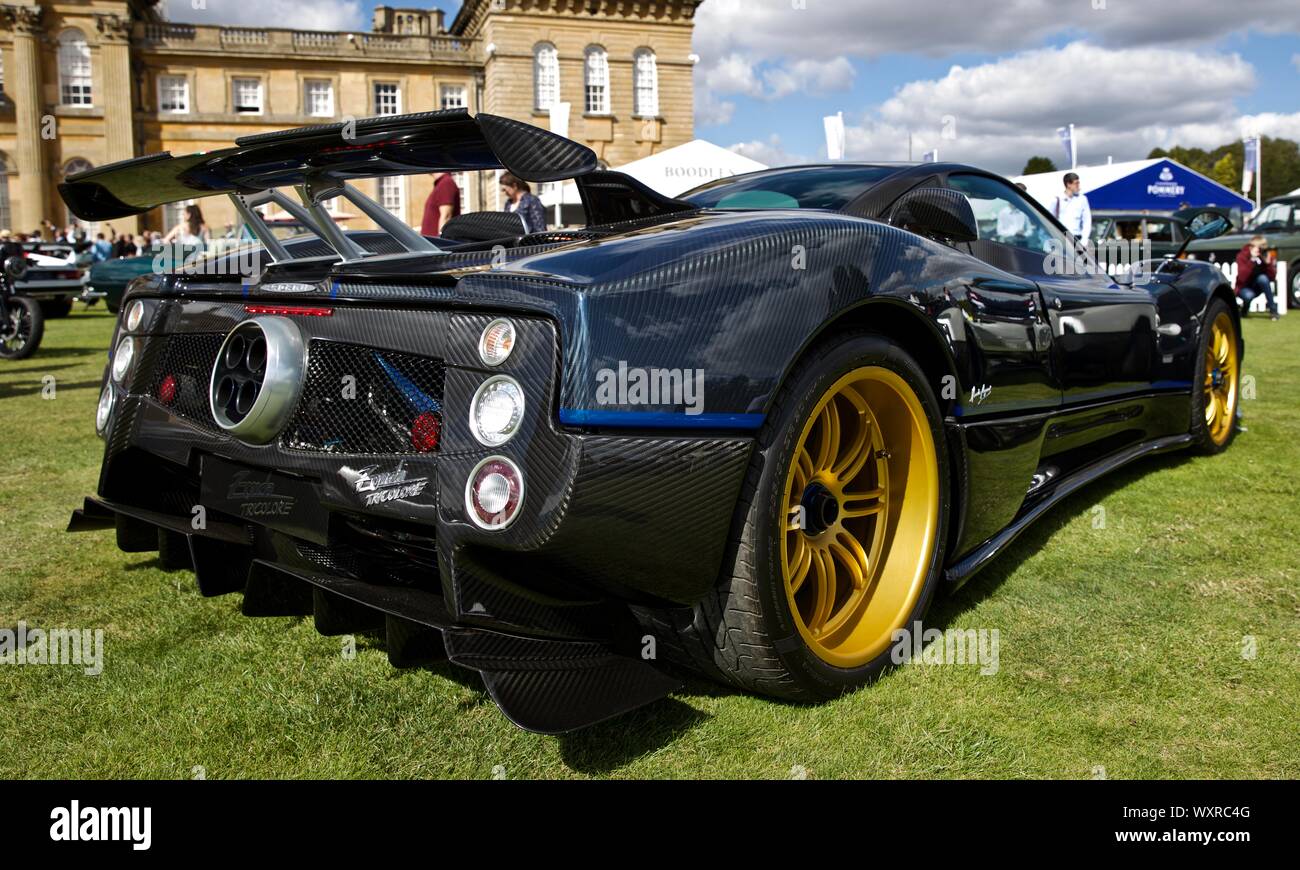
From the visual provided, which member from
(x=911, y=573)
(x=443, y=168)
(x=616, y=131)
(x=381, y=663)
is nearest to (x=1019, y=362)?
(x=911, y=573)

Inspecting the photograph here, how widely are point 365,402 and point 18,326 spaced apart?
9553 millimetres

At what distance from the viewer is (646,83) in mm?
41750

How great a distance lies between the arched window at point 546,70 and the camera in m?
40.4

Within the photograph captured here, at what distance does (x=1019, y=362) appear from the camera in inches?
105

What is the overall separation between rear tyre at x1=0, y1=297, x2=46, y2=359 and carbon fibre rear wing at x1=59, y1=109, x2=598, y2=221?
810 cm

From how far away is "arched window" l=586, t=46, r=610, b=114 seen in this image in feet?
135

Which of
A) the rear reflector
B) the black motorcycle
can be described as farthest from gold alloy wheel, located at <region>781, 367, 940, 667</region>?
the black motorcycle

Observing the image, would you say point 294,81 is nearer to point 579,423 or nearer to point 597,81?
point 597,81

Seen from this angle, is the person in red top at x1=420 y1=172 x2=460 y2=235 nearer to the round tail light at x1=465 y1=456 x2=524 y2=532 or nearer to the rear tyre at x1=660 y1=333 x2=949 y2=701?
the rear tyre at x1=660 y1=333 x2=949 y2=701

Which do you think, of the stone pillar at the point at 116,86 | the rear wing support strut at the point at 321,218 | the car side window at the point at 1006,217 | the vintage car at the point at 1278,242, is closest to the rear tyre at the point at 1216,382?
the car side window at the point at 1006,217

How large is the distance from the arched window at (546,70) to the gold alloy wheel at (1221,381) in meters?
38.5

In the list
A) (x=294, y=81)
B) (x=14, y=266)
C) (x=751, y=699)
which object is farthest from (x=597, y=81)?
(x=751, y=699)

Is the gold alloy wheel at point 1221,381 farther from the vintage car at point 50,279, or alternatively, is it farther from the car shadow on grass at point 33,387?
the vintage car at point 50,279
